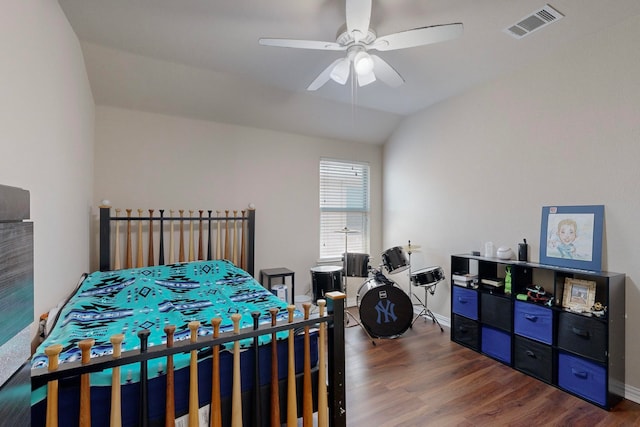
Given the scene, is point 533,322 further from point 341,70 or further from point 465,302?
point 341,70

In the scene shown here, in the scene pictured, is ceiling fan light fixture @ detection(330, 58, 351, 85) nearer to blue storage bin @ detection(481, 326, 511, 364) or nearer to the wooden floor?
the wooden floor

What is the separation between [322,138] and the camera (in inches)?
167

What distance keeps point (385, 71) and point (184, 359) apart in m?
2.21

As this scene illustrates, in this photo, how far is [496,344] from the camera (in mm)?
2750

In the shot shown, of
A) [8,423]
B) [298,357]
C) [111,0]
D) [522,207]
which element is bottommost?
[298,357]

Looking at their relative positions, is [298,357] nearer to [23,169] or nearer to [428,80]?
[23,169]

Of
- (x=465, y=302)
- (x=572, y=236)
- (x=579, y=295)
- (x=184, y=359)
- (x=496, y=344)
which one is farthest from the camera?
(x=465, y=302)

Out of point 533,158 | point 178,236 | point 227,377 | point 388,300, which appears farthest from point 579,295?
point 178,236

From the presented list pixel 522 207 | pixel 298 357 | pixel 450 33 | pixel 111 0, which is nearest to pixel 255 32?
pixel 111 0

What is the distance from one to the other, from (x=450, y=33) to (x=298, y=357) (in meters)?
2.02

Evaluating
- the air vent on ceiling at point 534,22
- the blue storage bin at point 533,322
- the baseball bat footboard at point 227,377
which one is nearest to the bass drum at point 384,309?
the blue storage bin at point 533,322

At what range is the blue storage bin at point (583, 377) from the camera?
2074 mm

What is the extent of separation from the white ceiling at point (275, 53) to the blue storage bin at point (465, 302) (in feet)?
7.16

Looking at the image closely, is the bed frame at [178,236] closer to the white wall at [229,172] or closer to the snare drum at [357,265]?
the white wall at [229,172]
